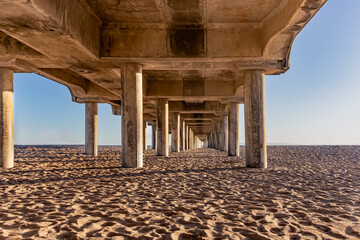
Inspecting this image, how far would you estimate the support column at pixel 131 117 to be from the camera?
1006 cm

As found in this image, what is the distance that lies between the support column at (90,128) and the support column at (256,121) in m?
12.0

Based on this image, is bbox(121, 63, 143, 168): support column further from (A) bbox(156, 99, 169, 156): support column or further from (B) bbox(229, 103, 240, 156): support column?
(B) bbox(229, 103, 240, 156): support column

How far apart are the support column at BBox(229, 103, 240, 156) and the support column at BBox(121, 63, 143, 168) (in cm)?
998

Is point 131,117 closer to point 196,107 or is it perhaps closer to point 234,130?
point 234,130

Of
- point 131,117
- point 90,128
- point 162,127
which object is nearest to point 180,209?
point 131,117

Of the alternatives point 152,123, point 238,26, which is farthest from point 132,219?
point 152,123

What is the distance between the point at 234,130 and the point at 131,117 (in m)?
10.7

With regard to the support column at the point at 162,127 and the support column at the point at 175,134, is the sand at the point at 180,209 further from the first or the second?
the support column at the point at 175,134

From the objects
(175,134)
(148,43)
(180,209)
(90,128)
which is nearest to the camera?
(180,209)

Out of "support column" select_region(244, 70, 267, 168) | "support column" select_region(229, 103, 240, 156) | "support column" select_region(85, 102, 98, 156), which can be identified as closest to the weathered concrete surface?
"support column" select_region(229, 103, 240, 156)

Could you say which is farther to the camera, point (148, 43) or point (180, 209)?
point (148, 43)

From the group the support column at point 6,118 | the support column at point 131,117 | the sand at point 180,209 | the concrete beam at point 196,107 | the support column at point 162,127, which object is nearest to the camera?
the sand at point 180,209

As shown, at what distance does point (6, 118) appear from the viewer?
10375 mm

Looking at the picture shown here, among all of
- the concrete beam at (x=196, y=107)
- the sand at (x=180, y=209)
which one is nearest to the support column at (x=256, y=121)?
the sand at (x=180, y=209)
